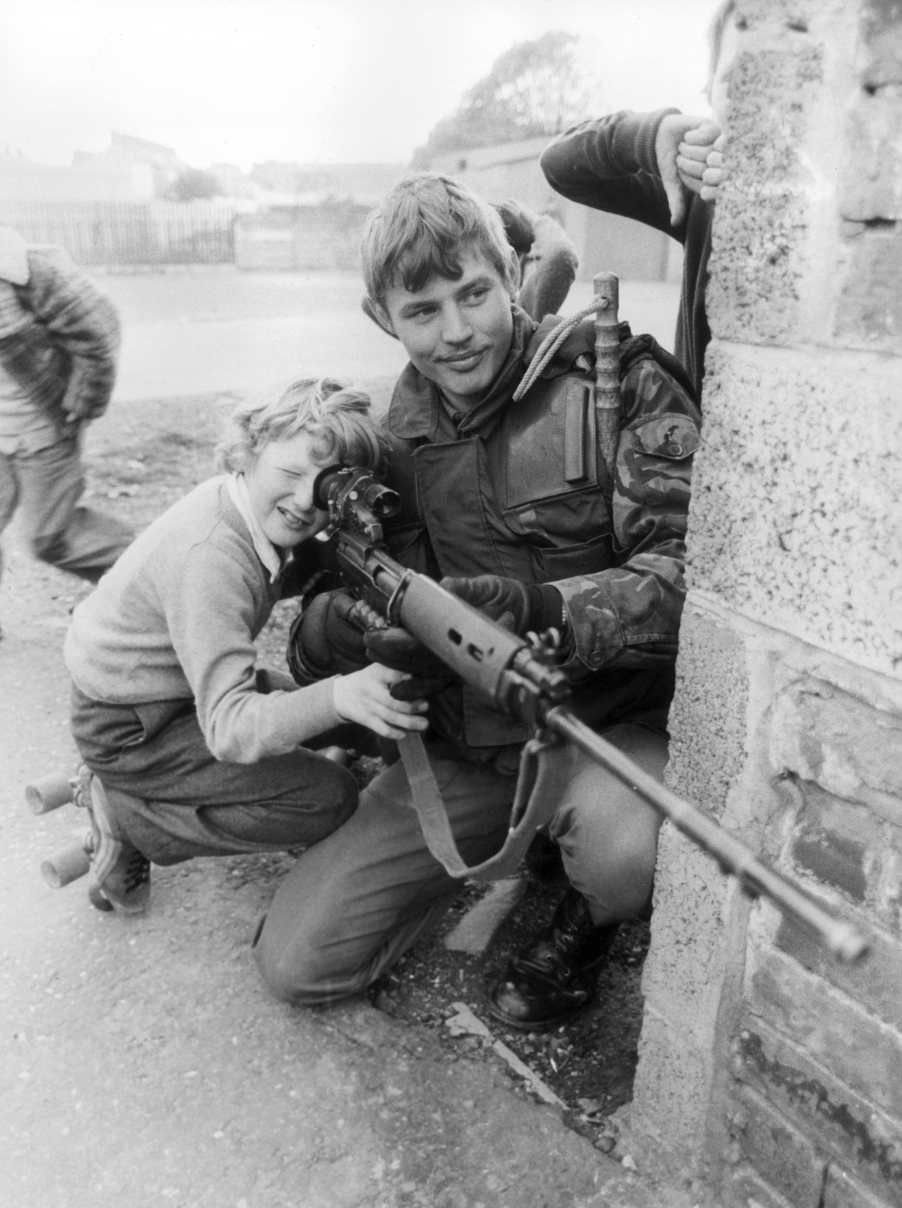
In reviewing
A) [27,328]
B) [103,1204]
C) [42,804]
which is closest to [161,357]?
[27,328]

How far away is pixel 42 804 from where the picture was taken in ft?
10.2

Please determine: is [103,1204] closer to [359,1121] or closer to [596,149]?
[359,1121]

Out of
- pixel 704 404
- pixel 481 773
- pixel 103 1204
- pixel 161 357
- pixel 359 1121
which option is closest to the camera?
pixel 704 404

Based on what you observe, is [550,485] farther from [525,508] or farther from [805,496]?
[805,496]

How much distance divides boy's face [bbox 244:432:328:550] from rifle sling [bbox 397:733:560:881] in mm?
560

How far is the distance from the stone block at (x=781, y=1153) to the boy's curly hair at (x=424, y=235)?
1844mm

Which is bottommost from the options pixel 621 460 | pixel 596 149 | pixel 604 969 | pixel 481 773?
pixel 604 969

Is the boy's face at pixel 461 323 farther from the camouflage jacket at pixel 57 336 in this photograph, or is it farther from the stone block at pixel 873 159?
the camouflage jacket at pixel 57 336

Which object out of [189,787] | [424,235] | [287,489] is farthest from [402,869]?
[424,235]

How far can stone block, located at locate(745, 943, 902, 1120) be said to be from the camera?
161cm

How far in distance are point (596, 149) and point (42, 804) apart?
2.46 m

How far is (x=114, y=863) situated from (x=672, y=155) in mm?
2327

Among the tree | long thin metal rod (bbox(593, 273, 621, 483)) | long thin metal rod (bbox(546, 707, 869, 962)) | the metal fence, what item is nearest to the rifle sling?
long thin metal rod (bbox(546, 707, 869, 962))

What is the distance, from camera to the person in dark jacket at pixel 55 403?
4.21 meters
